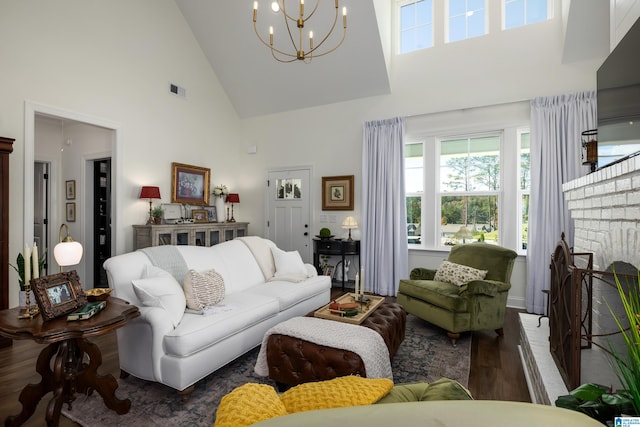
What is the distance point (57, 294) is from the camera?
6.10 feet

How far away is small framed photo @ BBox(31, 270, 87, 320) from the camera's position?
1.75 metres

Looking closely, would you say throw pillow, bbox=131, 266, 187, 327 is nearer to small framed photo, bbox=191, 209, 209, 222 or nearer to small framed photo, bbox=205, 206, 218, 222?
small framed photo, bbox=191, 209, 209, 222

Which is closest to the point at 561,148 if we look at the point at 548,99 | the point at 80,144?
the point at 548,99

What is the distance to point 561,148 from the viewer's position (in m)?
3.97

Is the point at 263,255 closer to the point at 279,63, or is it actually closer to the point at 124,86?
the point at 124,86

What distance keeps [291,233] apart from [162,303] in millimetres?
3735

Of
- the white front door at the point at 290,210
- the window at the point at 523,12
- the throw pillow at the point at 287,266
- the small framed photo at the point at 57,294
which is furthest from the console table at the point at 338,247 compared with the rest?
the window at the point at 523,12

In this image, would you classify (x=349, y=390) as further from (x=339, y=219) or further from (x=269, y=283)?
(x=339, y=219)

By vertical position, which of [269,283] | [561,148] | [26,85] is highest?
[26,85]

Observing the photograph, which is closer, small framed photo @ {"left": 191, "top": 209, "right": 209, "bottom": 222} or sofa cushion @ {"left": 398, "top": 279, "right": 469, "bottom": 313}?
sofa cushion @ {"left": 398, "top": 279, "right": 469, "bottom": 313}

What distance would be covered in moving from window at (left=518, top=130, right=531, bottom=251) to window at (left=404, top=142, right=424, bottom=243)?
128 centimetres

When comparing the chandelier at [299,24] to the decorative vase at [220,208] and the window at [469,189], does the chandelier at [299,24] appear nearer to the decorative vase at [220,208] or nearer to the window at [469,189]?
the window at [469,189]

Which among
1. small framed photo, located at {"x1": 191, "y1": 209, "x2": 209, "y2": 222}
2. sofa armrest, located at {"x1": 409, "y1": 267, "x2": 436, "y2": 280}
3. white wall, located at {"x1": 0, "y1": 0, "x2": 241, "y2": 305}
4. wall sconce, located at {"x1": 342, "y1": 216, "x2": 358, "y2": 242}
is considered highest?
white wall, located at {"x1": 0, "y1": 0, "x2": 241, "y2": 305}

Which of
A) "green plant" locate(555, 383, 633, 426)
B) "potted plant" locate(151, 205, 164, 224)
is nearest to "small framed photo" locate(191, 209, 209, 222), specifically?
"potted plant" locate(151, 205, 164, 224)
